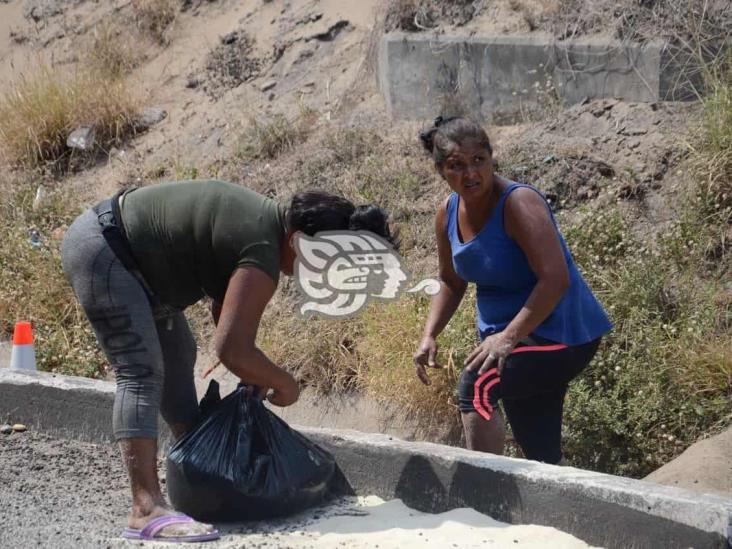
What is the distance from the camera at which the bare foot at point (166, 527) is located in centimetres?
397

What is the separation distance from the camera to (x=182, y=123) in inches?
408

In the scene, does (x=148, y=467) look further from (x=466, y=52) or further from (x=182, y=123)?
(x=182, y=123)

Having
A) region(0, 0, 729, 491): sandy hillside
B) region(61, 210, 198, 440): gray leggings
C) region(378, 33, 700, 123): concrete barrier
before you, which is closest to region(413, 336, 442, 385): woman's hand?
region(61, 210, 198, 440): gray leggings

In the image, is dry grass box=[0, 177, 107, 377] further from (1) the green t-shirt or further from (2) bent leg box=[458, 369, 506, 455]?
(2) bent leg box=[458, 369, 506, 455]

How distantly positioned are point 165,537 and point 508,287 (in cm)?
148

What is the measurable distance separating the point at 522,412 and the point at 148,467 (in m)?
1.40

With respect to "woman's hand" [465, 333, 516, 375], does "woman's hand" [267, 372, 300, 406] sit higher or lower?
lower

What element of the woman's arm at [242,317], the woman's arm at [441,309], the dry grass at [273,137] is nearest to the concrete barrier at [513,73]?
the dry grass at [273,137]

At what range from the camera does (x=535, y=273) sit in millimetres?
4008

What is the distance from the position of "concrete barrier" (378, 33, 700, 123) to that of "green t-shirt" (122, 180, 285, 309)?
13.7ft

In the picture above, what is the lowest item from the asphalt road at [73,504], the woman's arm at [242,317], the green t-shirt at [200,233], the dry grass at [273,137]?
the asphalt road at [73,504]

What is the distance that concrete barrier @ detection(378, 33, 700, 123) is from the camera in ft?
24.4

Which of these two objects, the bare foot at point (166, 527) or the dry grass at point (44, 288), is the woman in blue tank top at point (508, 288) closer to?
the bare foot at point (166, 527)

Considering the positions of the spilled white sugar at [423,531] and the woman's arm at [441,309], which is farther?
the woman's arm at [441,309]
